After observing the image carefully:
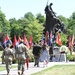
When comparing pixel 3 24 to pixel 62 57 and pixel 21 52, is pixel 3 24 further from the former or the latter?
pixel 21 52

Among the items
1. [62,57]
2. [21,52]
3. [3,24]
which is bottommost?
[21,52]

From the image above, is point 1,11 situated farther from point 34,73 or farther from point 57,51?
point 34,73

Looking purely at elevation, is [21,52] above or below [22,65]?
above

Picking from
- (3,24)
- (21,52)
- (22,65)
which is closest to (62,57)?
(22,65)

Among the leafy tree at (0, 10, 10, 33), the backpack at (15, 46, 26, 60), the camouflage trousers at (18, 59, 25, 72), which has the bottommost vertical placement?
the camouflage trousers at (18, 59, 25, 72)

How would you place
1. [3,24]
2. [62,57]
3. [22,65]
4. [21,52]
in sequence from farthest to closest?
[3,24]
[62,57]
[22,65]
[21,52]

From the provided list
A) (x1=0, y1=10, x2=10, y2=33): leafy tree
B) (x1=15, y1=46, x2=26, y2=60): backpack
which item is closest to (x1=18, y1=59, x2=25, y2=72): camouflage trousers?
(x1=15, y1=46, x2=26, y2=60): backpack

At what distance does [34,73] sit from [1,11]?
73668 mm

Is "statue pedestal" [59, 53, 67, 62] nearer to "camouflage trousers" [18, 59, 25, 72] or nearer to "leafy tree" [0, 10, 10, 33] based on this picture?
"camouflage trousers" [18, 59, 25, 72]

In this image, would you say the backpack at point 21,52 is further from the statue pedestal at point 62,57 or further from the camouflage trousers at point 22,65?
the statue pedestal at point 62,57

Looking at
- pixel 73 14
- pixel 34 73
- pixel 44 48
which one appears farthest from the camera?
Answer: pixel 73 14

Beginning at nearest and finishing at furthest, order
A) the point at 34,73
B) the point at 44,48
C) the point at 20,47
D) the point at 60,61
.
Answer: the point at 20,47 → the point at 34,73 → the point at 44,48 → the point at 60,61

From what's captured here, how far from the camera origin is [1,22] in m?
96.2

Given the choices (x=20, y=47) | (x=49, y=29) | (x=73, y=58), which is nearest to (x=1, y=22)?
(x=49, y=29)
